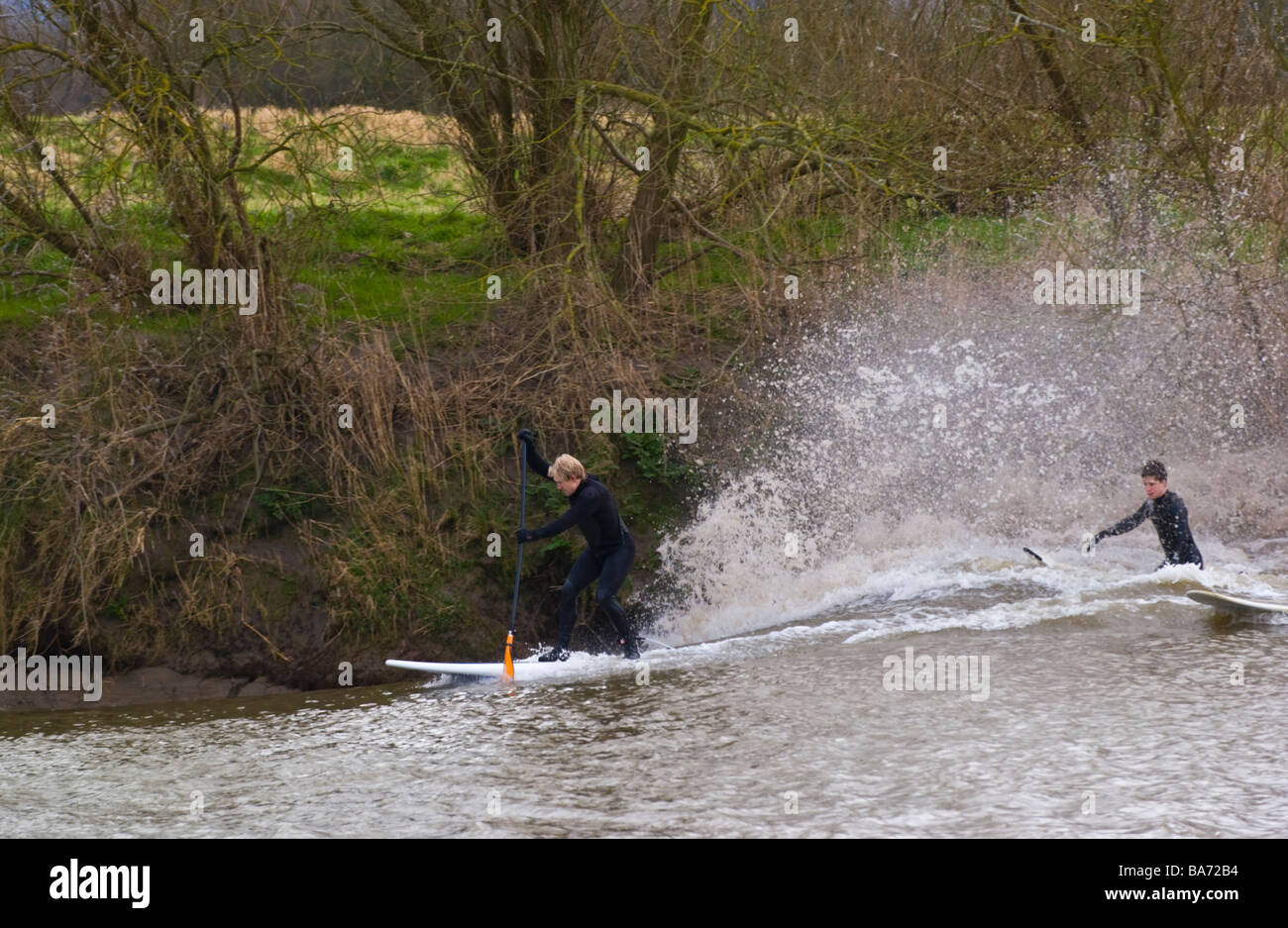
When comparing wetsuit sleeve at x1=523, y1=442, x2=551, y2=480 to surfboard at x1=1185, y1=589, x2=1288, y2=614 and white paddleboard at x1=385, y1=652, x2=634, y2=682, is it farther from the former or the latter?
surfboard at x1=1185, y1=589, x2=1288, y2=614

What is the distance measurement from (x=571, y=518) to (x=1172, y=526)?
5392mm

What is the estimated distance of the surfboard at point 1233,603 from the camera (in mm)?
9531

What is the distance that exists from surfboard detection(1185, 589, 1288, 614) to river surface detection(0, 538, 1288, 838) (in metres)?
0.10

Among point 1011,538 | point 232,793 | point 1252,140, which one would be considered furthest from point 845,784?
point 1252,140

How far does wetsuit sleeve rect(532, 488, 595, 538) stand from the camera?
9.62 meters

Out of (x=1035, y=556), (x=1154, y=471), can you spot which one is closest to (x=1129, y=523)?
(x=1154, y=471)

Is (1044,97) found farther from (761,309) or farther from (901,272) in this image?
(761,309)

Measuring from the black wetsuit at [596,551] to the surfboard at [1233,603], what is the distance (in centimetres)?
471

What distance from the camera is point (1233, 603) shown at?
9.66 metres

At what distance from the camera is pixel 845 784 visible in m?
6.52

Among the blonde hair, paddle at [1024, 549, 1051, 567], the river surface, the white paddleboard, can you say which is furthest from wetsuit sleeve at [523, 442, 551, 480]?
paddle at [1024, 549, 1051, 567]

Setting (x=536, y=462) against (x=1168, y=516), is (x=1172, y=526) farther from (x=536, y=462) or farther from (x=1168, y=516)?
(x=536, y=462)

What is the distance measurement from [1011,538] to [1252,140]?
5.26 m

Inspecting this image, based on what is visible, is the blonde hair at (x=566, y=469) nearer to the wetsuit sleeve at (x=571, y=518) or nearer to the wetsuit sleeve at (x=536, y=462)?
the wetsuit sleeve at (x=571, y=518)
